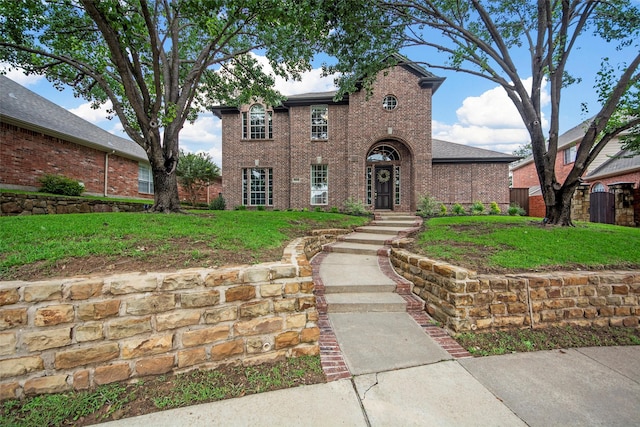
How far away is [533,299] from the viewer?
125 inches

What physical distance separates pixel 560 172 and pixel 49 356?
25910mm

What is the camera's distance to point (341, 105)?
43.5 feet

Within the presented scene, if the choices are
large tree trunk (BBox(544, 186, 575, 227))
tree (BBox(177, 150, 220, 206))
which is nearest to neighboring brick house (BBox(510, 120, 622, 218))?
large tree trunk (BBox(544, 186, 575, 227))

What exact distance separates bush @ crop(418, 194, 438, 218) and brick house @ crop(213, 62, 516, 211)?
0.69 meters

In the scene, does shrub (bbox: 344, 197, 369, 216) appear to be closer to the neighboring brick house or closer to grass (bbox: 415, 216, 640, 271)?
grass (bbox: 415, 216, 640, 271)

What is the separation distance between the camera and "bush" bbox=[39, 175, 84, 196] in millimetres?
9430

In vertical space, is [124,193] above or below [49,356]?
above

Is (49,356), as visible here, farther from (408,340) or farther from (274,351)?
(408,340)

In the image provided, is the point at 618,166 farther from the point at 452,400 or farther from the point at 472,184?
the point at 452,400

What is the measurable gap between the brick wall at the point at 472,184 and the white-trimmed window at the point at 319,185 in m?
5.60

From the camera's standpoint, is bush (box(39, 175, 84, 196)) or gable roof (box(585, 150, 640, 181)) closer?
bush (box(39, 175, 84, 196))

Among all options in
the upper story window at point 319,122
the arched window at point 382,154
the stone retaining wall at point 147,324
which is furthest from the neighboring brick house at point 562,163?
the stone retaining wall at point 147,324

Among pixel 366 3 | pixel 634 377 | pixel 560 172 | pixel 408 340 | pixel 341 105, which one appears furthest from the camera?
pixel 560 172

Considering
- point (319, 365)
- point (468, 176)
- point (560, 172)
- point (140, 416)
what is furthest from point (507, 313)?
point (560, 172)
